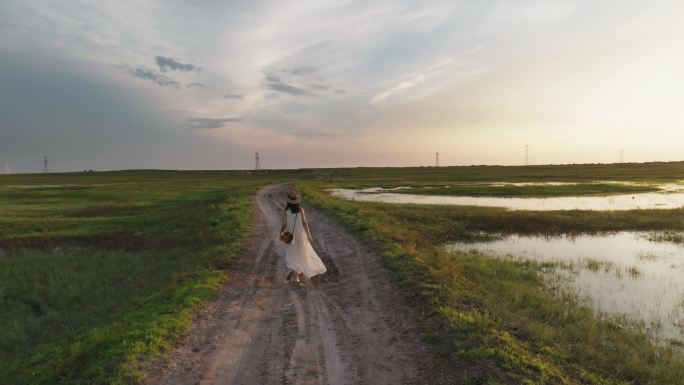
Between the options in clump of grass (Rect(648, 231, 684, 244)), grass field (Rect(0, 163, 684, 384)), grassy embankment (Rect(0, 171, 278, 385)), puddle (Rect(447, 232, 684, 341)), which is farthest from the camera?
clump of grass (Rect(648, 231, 684, 244))

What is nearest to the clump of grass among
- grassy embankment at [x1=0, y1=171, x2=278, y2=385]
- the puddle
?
the puddle

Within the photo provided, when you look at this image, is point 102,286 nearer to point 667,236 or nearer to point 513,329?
point 513,329

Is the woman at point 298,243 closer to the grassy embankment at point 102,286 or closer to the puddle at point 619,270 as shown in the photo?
the grassy embankment at point 102,286

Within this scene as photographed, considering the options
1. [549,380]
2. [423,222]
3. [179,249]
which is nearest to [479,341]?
[549,380]

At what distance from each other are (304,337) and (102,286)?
1178 centimetres

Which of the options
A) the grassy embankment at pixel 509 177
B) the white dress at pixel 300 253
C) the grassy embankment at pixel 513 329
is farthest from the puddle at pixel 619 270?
the grassy embankment at pixel 509 177

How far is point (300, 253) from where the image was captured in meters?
13.0

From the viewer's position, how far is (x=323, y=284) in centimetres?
1300

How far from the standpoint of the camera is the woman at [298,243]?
12.8 meters

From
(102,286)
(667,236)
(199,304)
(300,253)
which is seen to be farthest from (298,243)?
(667,236)

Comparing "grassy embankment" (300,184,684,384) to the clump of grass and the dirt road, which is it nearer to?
the dirt road

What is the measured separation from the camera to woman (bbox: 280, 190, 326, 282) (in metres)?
12.8

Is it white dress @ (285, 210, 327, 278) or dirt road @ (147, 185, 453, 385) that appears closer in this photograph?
dirt road @ (147, 185, 453, 385)

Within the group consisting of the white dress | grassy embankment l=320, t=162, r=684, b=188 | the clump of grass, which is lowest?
the clump of grass
